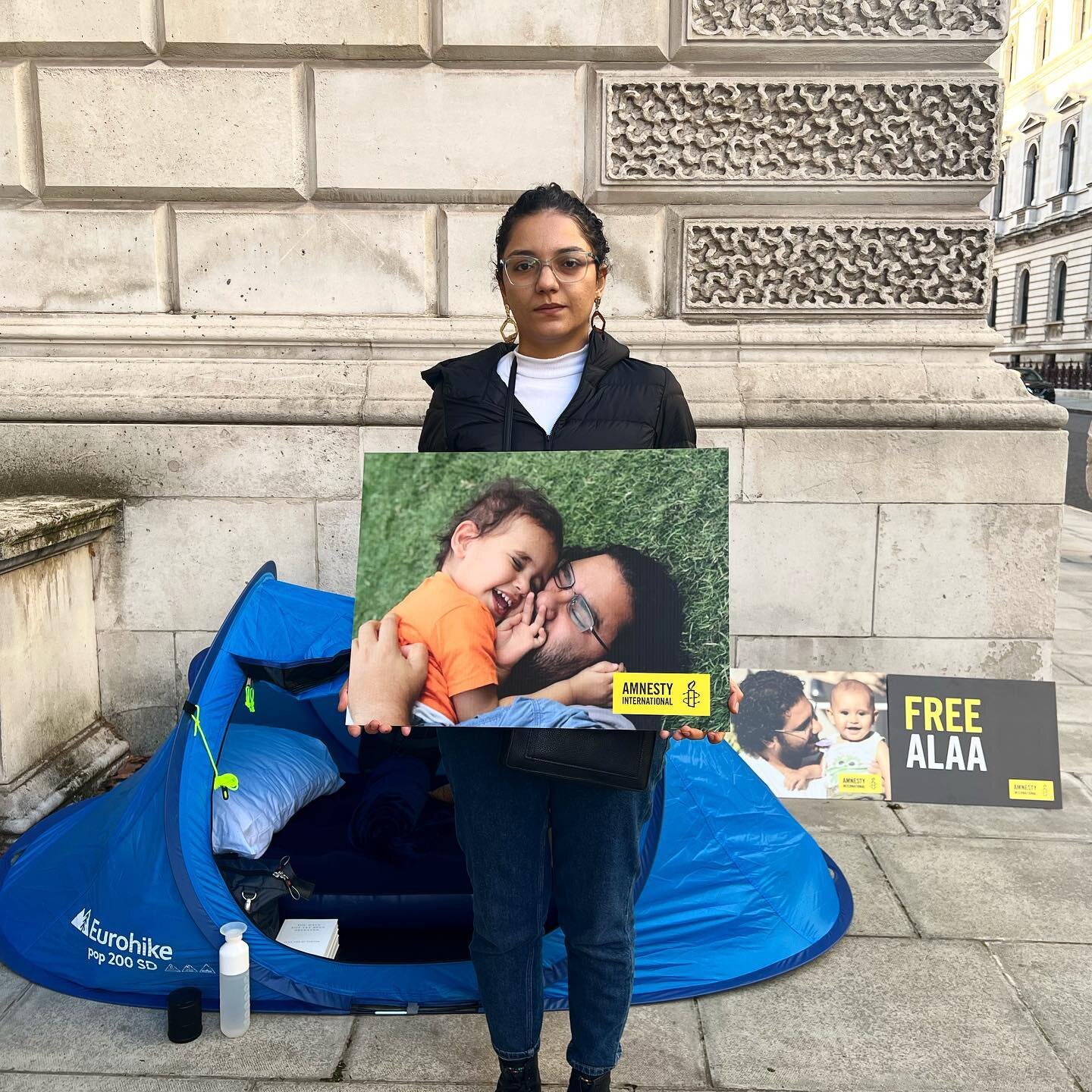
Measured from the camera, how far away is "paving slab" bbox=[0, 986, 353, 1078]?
251 cm

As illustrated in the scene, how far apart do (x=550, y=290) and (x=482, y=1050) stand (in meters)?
1.91

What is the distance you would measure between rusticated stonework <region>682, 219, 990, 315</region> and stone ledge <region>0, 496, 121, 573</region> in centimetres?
267

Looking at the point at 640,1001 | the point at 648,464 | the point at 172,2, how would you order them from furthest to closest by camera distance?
the point at 172,2 < the point at 640,1001 < the point at 648,464

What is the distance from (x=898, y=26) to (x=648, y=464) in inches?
131

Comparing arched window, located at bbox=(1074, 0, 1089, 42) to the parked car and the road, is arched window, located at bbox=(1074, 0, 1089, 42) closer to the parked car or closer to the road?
the parked car

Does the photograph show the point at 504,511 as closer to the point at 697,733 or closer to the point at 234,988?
the point at 697,733

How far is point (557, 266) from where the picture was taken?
2066mm

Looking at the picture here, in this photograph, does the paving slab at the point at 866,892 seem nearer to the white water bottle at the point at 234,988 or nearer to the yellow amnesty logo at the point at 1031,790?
the yellow amnesty logo at the point at 1031,790

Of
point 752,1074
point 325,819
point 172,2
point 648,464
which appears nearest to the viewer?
point 648,464

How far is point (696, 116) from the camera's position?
4.36 meters

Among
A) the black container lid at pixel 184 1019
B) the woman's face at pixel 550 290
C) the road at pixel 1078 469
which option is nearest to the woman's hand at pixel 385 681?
the woman's face at pixel 550 290

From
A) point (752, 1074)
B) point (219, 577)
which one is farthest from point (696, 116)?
point (752, 1074)

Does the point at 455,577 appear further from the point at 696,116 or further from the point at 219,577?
the point at 696,116

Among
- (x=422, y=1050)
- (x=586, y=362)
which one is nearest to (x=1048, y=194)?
(x=586, y=362)
